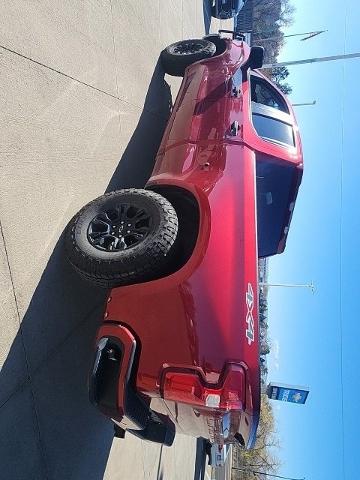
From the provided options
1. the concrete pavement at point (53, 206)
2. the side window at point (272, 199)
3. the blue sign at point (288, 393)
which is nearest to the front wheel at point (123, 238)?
the concrete pavement at point (53, 206)

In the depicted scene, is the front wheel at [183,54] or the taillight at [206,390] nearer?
the taillight at [206,390]

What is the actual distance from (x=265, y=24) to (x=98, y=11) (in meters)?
37.3

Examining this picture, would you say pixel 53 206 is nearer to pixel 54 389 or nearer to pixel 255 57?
pixel 54 389

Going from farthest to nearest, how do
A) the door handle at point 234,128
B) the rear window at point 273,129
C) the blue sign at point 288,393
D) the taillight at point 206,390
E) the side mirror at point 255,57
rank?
the blue sign at point 288,393 < the side mirror at point 255,57 < the rear window at point 273,129 < the door handle at point 234,128 < the taillight at point 206,390

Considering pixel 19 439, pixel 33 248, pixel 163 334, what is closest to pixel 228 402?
pixel 163 334

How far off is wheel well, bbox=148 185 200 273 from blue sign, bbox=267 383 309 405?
9159mm

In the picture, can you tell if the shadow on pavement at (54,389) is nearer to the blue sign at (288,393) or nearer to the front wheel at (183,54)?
the front wheel at (183,54)

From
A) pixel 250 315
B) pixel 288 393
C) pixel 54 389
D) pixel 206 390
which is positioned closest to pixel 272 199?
pixel 250 315

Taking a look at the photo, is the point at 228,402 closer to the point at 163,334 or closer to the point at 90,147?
the point at 163,334

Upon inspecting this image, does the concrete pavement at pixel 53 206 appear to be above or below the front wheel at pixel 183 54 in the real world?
below

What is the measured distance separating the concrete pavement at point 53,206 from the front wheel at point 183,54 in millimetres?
1211

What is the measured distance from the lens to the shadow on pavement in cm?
299

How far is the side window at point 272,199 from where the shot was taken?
4352 mm

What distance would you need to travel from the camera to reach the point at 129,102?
5254 mm
